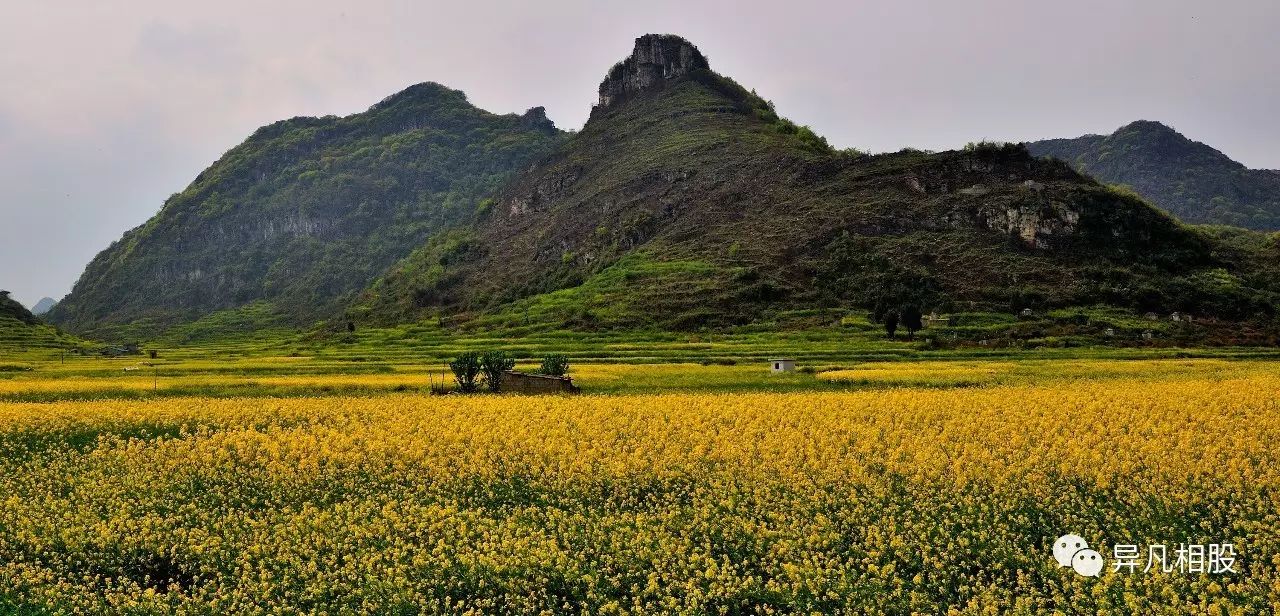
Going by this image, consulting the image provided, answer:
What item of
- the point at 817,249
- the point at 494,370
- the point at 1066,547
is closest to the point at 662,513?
the point at 1066,547

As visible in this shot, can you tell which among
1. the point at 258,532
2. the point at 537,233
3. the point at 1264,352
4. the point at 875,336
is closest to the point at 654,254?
the point at 537,233

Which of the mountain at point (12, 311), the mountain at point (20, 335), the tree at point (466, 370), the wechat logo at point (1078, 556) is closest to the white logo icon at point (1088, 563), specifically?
the wechat logo at point (1078, 556)

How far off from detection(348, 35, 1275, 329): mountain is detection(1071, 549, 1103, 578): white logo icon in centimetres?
8056

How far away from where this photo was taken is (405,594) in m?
11.9

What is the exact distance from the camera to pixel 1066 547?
12055 millimetres

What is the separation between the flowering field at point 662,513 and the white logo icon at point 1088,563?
18 cm

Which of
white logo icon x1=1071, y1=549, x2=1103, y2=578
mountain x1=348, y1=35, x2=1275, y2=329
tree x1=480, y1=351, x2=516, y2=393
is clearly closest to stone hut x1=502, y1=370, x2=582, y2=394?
tree x1=480, y1=351, x2=516, y2=393

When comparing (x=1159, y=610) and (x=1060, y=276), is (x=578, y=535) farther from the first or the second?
(x=1060, y=276)

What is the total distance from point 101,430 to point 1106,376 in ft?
139

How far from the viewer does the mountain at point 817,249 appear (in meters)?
98.8

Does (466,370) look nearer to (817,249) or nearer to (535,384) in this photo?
(535,384)

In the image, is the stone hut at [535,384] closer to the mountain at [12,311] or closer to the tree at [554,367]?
the tree at [554,367]

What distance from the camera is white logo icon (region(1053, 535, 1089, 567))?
38.1 ft

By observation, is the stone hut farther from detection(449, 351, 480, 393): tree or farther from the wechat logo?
the wechat logo
